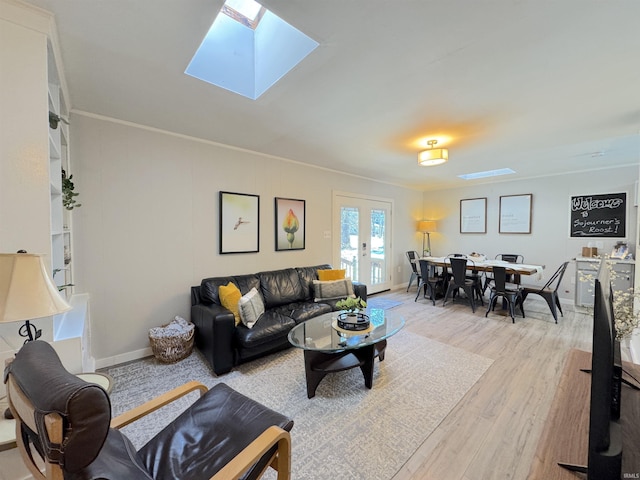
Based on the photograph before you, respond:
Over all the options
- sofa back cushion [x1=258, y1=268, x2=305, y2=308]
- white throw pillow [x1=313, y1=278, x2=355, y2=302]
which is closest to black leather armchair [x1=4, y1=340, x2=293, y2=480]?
sofa back cushion [x1=258, y1=268, x2=305, y2=308]

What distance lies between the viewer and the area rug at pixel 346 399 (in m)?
1.66

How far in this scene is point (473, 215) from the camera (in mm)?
6184

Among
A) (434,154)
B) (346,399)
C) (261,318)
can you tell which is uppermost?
(434,154)

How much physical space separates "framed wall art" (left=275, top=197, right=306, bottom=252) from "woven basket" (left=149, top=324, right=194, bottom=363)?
1772 mm

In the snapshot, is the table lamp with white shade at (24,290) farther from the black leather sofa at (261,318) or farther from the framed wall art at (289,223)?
the framed wall art at (289,223)

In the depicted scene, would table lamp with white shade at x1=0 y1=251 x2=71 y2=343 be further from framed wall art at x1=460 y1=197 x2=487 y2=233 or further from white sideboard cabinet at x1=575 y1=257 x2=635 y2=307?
framed wall art at x1=460 y1=197 x2=487 y2=233

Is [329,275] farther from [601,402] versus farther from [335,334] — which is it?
[601,402]

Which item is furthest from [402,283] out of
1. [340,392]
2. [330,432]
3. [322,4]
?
[322,4]

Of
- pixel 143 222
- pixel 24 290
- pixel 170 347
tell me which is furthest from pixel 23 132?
pixel 170 347

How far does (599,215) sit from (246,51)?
6128 mm

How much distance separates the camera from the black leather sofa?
258 centimetres

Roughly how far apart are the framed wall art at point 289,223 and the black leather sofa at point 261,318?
0.43 metres

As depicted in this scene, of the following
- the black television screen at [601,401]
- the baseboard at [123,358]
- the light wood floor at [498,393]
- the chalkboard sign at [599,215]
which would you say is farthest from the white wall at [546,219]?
the baseboard at [123,358]

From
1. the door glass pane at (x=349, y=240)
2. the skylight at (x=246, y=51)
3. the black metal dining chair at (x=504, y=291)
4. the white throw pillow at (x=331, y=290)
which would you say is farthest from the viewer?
the door glass pane at (x=349, y=240)
